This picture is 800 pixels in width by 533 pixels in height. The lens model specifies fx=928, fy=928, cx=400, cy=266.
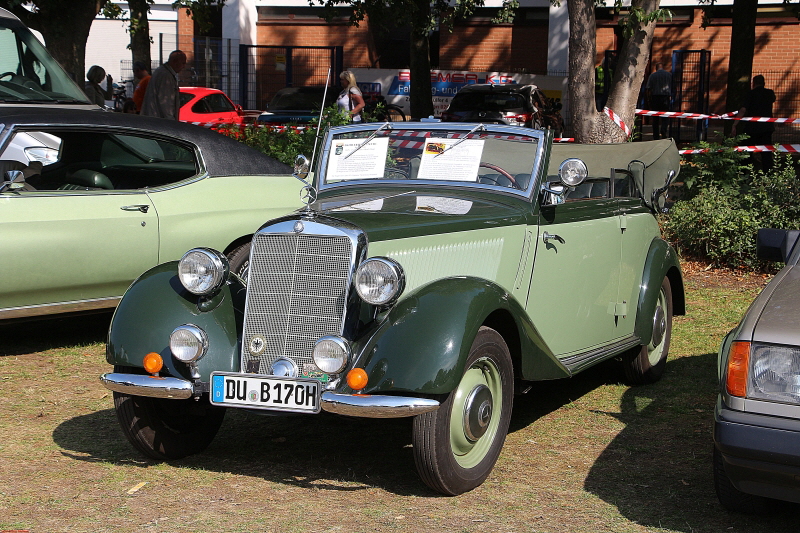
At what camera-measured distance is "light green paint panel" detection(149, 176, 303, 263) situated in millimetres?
6570

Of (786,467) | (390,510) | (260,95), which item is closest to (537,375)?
(390,510)

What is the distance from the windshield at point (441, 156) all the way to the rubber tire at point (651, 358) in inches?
64.4

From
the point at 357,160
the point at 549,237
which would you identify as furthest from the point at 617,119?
the point at 549,237

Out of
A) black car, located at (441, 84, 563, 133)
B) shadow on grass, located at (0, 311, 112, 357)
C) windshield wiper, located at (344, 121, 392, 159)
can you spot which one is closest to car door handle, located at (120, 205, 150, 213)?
shadow on grass, located at (0, 311, 112, 357)

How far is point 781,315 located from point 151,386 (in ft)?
8.59

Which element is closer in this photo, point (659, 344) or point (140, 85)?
point (659, 344)

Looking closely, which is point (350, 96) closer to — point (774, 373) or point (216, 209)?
point (216, 209)

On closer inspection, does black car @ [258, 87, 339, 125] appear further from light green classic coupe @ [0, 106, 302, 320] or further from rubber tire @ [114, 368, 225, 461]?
rubber tire @ [114, 368, 225, 461]

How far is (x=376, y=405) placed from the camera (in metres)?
3.72

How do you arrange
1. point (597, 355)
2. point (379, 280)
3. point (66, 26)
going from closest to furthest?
point (379, 280)
point (597, 355)
point (66, 26)

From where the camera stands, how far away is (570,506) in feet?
13.1

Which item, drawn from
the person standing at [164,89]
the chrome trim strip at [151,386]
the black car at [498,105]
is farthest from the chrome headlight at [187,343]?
the black car at [498,105]

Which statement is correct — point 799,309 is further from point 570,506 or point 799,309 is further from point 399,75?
point 399,75

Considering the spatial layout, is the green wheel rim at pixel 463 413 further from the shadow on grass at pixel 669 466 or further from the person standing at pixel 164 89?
the person standing at pixel 164 89
